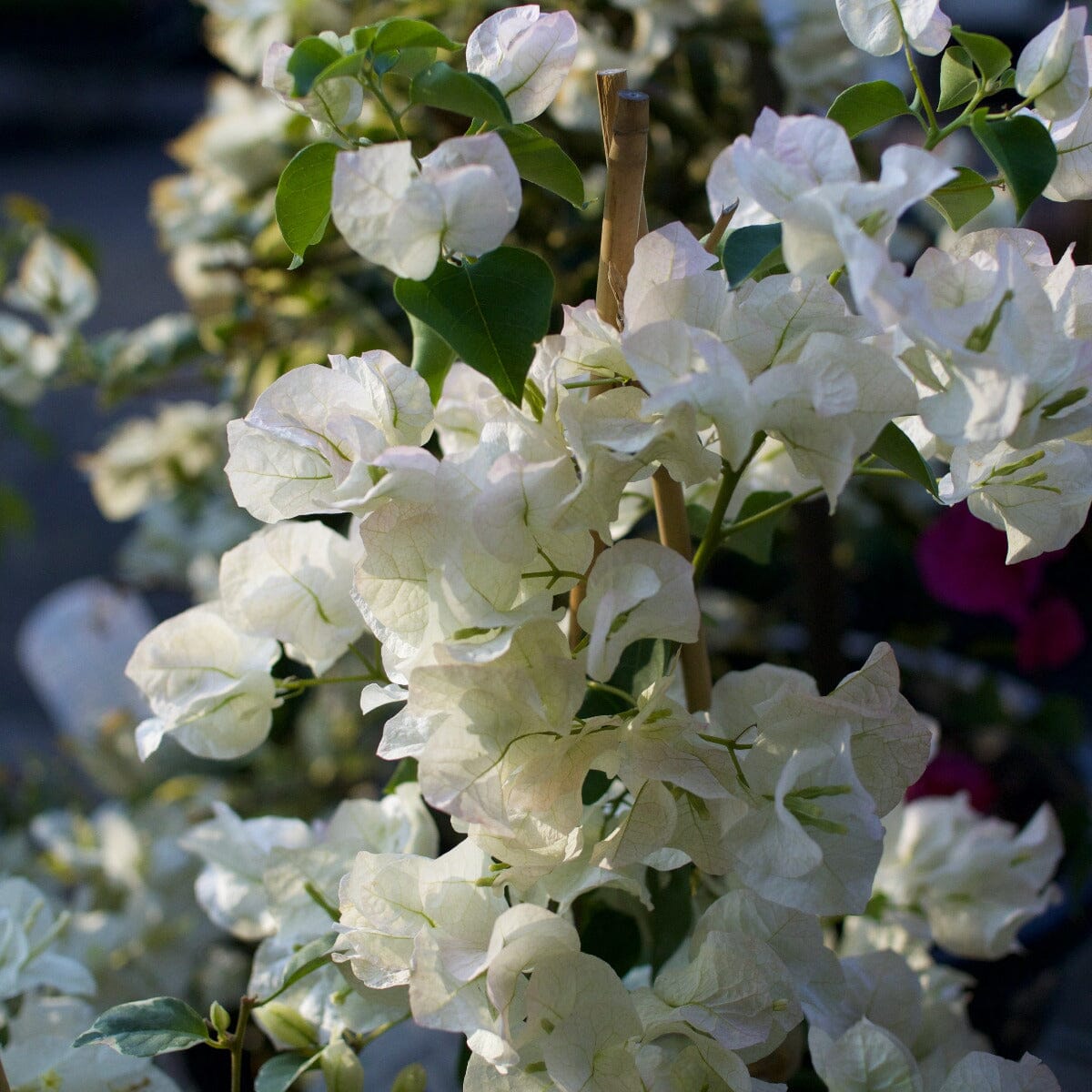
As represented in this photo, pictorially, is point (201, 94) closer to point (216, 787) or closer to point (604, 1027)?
point (216, 787)

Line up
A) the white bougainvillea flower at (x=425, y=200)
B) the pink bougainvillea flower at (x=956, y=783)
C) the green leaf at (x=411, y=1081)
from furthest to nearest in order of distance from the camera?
1. the pink bougainvillea flower at (x=956, y=783)
2. the green leaf at (x=411, y=1081)
3. the white bougainvillea flower at (x=425, y=200)

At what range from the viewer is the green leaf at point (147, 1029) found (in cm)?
31

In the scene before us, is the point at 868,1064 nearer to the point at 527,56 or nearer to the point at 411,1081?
the point at 411,1081

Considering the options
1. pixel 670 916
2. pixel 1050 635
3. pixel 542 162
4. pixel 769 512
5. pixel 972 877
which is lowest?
pixel 1050 635

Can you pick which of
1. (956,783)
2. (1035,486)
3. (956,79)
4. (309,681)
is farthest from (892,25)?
(956,783)

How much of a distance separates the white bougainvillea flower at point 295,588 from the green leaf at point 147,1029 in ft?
0.34

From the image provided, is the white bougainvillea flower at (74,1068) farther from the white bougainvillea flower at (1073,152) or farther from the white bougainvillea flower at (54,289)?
the white bougainvillea flower at (54,289)

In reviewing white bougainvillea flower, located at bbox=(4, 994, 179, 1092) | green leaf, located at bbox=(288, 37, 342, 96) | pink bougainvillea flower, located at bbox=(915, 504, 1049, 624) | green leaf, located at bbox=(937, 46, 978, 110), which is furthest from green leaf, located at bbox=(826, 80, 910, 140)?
pink bougainvillea flower, located at bbox=(915, 504, 1049, 624)

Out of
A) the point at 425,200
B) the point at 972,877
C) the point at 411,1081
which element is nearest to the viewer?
the point at 425,200

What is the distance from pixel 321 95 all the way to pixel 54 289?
590 millimetres

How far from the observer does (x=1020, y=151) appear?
0.27 metres

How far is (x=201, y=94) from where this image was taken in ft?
16.4

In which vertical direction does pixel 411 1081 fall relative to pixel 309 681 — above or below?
below

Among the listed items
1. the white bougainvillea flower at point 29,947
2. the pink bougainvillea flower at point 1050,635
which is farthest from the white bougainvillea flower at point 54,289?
the pink bougainvillea flower at point 1050,635
